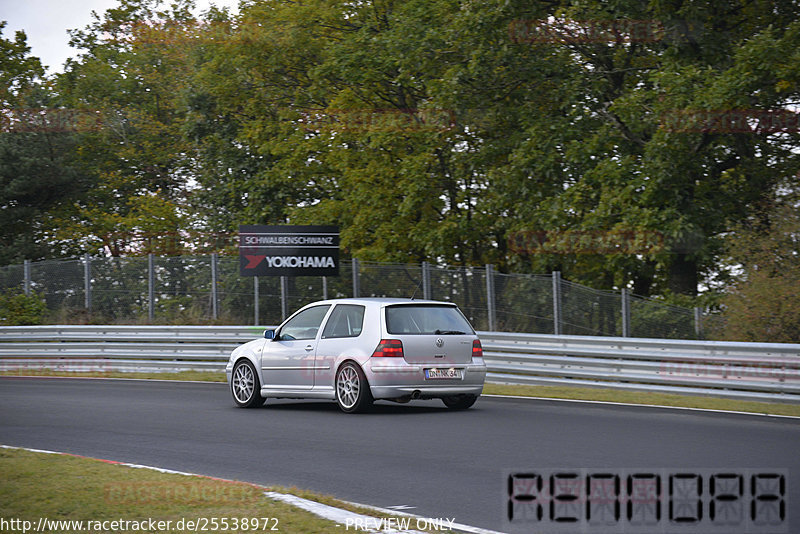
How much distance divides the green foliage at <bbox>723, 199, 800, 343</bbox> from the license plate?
7.00 m

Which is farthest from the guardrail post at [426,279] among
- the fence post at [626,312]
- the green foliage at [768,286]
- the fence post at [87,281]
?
the fence post at [87,281]

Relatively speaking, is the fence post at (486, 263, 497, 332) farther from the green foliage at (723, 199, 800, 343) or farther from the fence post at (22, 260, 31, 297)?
the fence post at (22, 260, 31, 297)

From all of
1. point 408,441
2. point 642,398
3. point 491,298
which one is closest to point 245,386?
point 408,441

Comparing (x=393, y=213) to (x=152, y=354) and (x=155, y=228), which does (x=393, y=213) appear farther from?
(x=155, y=228)

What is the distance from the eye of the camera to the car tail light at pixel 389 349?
14.4 m

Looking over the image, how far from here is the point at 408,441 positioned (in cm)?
1185

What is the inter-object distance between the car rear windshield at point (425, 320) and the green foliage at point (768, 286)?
671cm

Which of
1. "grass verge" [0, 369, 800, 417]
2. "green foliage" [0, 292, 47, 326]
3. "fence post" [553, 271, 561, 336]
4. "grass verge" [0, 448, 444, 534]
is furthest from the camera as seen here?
"green foliage" [0, 292, 47, 326]

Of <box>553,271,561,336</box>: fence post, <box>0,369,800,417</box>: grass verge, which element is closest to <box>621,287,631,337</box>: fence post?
<box>553,271,561,336</box>: fence post

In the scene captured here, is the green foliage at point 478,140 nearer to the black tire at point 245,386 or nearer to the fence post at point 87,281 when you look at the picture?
the fence post at point 87,281

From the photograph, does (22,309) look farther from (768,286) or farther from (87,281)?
(768,286)

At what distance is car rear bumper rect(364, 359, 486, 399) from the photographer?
1435 cm

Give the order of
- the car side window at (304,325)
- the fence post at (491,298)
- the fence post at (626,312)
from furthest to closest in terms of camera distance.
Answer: the fence post at (491,298) → the fence post at (626,312) → the car side window at (304,325)

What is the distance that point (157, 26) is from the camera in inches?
2355
